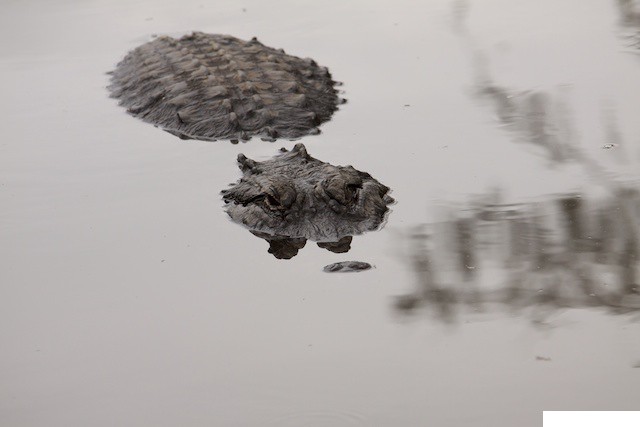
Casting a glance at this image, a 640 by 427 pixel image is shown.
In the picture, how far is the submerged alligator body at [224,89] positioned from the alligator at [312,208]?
1.47 m

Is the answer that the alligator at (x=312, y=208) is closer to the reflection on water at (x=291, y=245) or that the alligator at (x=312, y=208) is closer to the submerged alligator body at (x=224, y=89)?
the reflection on water at (x=291, y=245)

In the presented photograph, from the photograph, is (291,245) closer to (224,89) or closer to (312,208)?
(312,208)

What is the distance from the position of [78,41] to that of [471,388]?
760 centimetres

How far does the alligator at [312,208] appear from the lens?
6.78 metres

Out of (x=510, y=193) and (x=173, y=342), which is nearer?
(x=173, y=342)

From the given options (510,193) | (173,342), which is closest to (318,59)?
(510,193)

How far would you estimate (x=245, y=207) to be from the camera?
718 cm

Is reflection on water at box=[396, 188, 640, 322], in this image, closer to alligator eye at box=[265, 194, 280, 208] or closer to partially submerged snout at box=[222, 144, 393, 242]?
partially submerged snout at box=[222, 144, 393, 242]

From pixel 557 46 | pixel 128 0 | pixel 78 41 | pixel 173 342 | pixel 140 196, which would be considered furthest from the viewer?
pixel 128 0

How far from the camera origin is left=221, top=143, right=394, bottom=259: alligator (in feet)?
22.2

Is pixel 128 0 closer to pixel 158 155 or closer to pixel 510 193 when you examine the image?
pixel 158 155

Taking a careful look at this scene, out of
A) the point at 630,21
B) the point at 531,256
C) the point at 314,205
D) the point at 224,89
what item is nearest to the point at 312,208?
the point at 314,205

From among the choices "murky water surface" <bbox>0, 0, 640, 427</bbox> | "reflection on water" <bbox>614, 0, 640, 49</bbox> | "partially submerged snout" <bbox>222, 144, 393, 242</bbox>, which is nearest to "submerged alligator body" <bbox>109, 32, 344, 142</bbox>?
"murky water surface" <bbox>0, 0, 640, 427</bbox>

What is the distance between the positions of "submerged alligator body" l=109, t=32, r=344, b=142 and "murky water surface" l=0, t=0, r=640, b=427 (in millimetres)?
204
